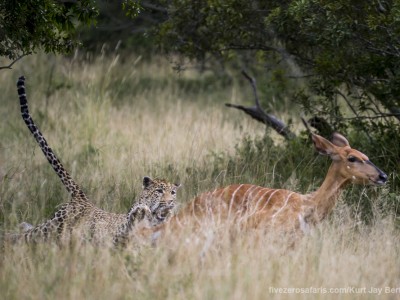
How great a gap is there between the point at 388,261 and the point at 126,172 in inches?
158

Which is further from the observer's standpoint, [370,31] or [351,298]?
[370,31]

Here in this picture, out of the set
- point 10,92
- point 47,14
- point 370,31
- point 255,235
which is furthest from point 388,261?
point 10,92

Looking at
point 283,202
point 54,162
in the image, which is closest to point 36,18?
point 54,162

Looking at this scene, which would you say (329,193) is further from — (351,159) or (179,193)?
(179,193)

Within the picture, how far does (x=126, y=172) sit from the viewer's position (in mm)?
9477

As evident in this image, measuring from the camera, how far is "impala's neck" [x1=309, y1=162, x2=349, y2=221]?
704 cm

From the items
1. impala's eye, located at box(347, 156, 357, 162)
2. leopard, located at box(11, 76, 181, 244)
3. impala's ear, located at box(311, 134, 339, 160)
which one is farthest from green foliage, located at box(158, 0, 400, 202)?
leopard, located at box(11, 76, 181, 244)

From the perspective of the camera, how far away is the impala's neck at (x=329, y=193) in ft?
23.1

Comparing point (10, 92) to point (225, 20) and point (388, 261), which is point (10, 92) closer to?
point (225, 20)

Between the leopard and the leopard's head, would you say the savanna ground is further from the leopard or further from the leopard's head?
the leopard's head

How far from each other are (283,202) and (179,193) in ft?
6.30

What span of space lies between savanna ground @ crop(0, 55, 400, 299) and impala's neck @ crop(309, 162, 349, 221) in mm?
106

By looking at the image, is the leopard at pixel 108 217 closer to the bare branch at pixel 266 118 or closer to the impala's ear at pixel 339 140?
the impala's ear at pixel 339 140

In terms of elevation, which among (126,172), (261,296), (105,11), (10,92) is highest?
(105,11)
